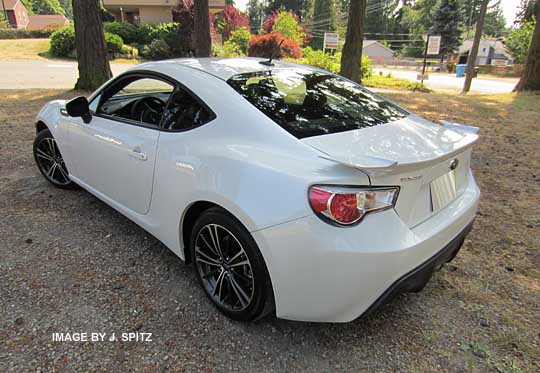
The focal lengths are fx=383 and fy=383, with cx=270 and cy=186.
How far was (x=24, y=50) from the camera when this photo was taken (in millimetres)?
28109

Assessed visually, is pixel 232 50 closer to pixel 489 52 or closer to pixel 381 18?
pixel 489 52

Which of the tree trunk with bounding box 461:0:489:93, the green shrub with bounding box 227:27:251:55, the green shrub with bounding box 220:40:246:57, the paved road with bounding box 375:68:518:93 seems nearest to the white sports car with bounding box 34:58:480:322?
the tree trunk with bounding box 461:0:489:93

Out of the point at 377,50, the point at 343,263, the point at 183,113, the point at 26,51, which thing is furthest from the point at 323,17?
the point at 343,263

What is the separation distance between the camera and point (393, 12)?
80188mm

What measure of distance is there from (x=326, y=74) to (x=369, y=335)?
1.98m

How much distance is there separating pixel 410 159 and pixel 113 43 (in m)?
27.4

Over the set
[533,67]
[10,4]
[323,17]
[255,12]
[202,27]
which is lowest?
[533,67]

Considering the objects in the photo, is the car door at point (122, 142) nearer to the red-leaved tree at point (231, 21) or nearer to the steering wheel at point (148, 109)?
the steering wheel at point (148, 109)

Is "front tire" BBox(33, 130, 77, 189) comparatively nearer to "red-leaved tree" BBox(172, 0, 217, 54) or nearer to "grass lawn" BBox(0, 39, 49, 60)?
"red-leaved tree" BBox(172, 0, 217, 54)

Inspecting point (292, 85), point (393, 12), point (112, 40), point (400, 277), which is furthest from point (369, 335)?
point (393, 12)

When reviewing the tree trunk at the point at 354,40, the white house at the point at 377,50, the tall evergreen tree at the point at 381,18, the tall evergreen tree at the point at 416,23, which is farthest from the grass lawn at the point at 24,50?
the tall evergreen tree at the point at 381,18

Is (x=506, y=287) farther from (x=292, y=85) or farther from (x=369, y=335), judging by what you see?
(x=292, y=85)

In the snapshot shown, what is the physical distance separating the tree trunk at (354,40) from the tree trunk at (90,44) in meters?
6.32

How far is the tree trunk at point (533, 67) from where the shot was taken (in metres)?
11.0
